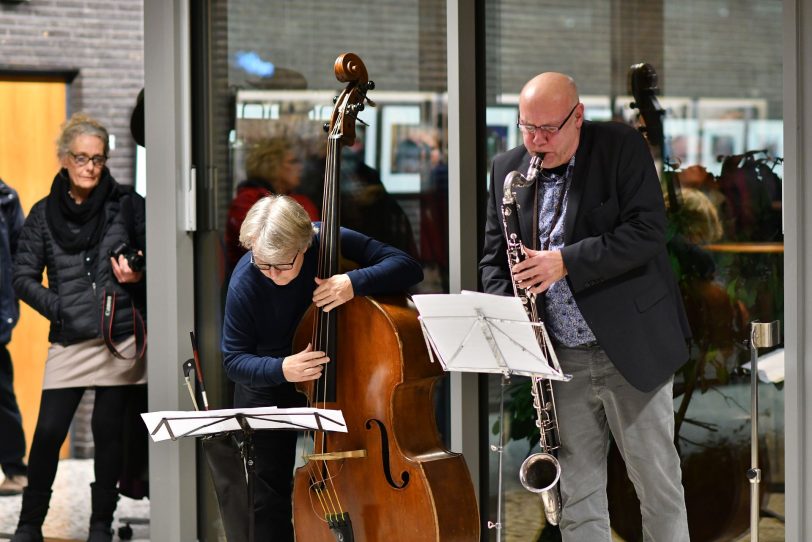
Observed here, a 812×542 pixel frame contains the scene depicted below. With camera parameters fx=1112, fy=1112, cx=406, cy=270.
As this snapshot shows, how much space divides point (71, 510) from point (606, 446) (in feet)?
10.4

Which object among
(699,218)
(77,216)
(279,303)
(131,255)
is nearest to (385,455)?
(279,303)

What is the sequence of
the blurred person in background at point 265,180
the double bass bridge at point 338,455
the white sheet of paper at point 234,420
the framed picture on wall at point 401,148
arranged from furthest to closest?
the blurred person in background at point 265,180, the framed picture on wall at point 401,148, the double bass bridge at point 338,455, the white sheet of paper at point 234,420

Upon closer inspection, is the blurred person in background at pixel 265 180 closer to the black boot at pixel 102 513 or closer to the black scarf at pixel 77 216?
the black scarf at pixel 77 216

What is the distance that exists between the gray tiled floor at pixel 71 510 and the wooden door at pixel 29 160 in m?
0.59

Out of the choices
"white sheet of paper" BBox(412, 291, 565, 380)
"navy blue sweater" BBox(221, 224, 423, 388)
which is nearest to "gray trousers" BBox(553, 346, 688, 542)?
"white sheet of paper" BBox(412, 291, 565, 380)

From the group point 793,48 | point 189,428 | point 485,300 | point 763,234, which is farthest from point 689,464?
point 189,428

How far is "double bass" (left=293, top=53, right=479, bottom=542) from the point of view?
274cm

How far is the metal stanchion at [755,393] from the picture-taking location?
2492mm

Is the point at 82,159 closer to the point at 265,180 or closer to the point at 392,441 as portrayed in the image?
the point at 265,180

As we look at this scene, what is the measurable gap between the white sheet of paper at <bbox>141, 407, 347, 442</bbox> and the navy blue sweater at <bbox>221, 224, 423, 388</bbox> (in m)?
0.23

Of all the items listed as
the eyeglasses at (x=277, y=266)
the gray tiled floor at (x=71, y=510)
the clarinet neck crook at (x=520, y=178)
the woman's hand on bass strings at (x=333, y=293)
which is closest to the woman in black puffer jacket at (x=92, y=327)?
the gray tiled floor at (x=71, y=510)

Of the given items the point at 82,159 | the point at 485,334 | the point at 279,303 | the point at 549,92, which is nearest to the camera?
the point at 485,334

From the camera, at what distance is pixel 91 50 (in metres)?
6.33

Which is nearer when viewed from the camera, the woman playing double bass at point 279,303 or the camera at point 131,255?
the woman playing double bass at point 279,303
